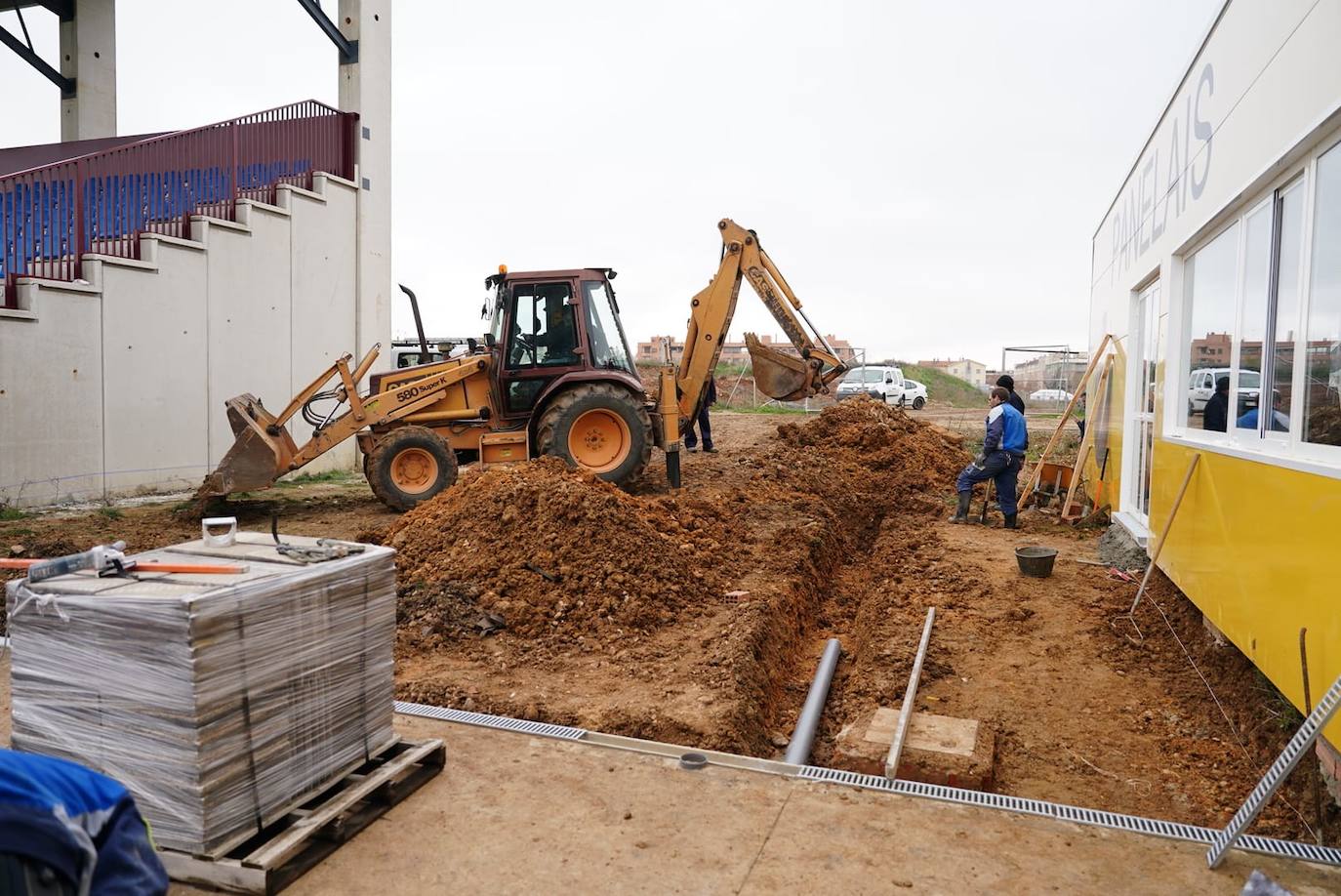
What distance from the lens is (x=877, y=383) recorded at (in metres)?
30.0

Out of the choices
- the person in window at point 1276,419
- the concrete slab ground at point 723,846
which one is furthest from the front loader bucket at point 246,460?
the person in window at point 1276,419

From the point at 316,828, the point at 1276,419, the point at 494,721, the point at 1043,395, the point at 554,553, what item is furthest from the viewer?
the point at 1043,395

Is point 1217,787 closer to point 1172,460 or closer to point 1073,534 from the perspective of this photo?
point 1172,460

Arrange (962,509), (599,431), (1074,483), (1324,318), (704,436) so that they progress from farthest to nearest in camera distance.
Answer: (704,436) < (962,509) < (1074,483) < (599,431) < (1324,318)

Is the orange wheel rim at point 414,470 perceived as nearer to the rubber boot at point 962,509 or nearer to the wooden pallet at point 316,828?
the rubber boot at point 962,509

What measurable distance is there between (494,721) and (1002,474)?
7943 mm

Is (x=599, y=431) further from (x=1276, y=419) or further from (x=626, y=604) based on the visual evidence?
(x=1276, y=419)

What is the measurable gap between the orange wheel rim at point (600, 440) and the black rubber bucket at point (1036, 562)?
4290mm

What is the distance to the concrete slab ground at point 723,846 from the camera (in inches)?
113

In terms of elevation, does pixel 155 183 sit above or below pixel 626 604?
above

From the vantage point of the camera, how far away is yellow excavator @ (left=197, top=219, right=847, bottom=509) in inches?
393

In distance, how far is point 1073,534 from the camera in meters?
10.3

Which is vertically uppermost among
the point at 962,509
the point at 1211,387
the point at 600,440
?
the point at 1211,387

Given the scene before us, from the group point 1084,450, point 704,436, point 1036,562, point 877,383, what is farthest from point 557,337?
point 877,383
